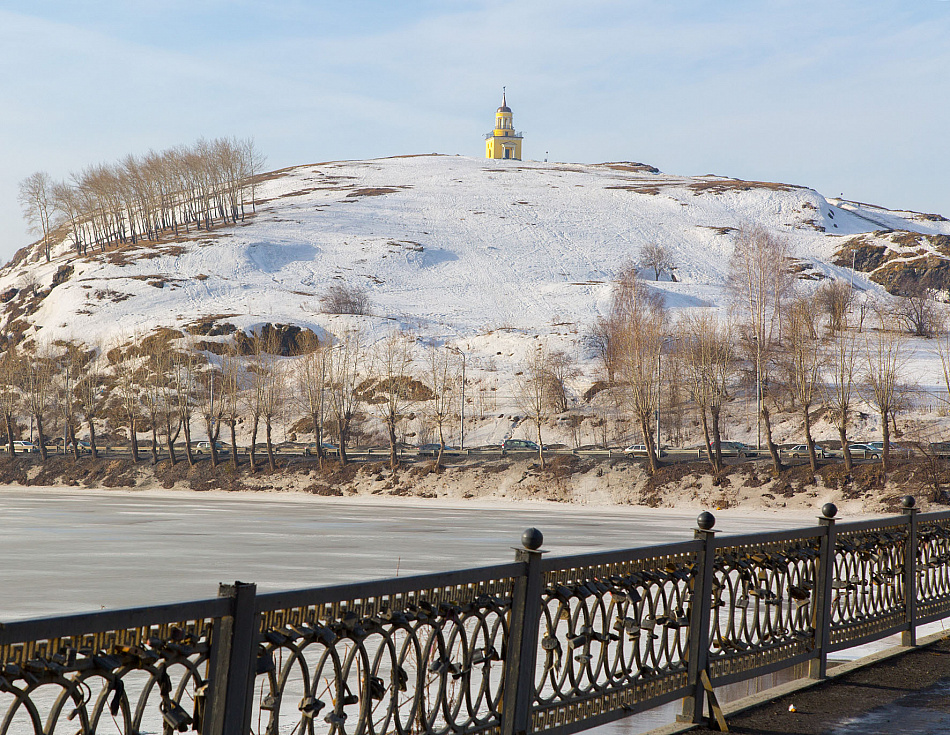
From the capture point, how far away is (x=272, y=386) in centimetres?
6981

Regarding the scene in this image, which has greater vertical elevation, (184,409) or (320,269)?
(320,269)

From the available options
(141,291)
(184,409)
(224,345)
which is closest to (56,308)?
(141,291)

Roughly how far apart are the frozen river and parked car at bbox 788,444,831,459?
10.0 m

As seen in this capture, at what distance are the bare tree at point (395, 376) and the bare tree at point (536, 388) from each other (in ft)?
31.6

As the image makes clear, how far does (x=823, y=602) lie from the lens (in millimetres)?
7781

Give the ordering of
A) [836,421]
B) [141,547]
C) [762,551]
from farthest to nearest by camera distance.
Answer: [836,421]
[141,547]
[762,551]

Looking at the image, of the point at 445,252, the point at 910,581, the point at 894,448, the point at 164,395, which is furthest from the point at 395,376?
the point at 910,581

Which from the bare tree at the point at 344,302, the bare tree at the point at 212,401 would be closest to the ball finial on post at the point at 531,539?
the bare tree at the point at 212,401

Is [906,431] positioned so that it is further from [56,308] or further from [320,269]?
[56,308]

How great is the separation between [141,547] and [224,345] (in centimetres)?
6385

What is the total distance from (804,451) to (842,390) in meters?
8.12

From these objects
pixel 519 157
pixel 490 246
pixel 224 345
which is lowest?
pixel 224 345

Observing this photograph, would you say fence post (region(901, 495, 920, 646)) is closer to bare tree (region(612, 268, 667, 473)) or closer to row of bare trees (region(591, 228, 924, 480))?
row of bare trees (region(591, 228, 924, 480))

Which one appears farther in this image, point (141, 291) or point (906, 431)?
point (141, 291)
